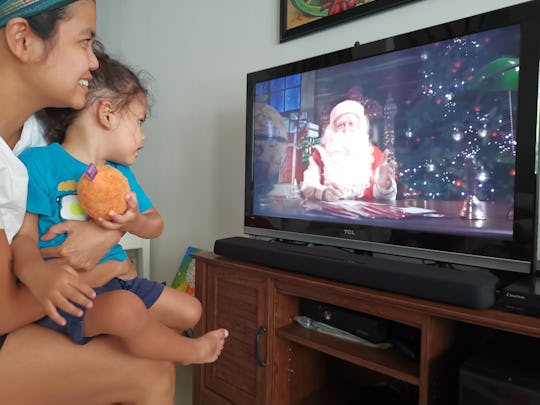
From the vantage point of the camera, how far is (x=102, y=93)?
87cm

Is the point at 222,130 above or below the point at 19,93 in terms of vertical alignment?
above

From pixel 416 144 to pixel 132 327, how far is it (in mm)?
1017

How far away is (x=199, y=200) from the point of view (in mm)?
2451

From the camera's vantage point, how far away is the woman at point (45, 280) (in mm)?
597

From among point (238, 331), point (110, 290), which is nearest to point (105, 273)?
point (110, 290)

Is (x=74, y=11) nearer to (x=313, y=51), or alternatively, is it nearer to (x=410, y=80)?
(x=410, y=80)

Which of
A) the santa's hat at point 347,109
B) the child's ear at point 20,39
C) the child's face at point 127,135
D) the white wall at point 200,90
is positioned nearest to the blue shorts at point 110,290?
the child's face at point 127,135

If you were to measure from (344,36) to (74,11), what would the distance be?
137 centimetres

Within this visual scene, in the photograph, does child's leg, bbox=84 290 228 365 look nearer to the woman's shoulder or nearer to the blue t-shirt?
the blue t-shirt

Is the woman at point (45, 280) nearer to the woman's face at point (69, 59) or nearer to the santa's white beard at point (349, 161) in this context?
the woman's face at point (69, 59)

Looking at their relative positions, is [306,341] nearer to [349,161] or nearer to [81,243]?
[349,161]

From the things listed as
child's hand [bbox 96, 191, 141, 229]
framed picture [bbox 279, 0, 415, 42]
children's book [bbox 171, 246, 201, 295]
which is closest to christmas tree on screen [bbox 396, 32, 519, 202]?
framed picture [bbox 279, 0, 415, 42]

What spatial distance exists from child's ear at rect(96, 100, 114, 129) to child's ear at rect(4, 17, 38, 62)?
0.24 metres

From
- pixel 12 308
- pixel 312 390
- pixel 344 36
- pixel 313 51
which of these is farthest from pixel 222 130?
pixel 12 308
